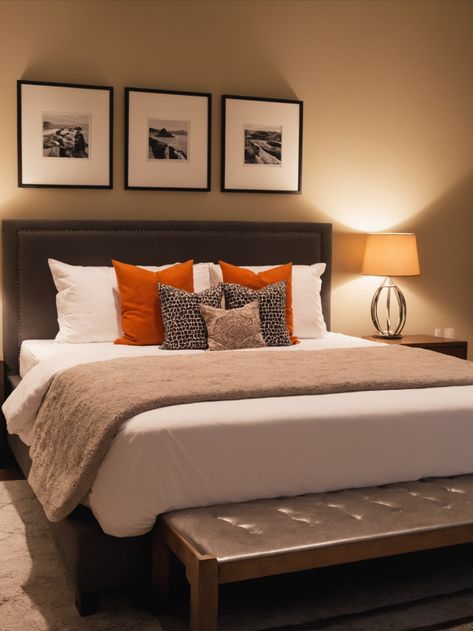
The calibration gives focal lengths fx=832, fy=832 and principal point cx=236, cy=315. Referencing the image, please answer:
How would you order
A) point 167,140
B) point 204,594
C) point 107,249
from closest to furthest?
point 204,594 < point 107,249 < point 167,140

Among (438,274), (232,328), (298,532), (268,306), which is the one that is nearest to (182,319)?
(232,328)

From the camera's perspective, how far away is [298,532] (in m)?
2.43

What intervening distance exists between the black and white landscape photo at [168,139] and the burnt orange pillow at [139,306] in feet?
2.82

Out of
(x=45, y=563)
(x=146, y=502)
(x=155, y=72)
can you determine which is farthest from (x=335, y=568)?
(x=155, y=72)

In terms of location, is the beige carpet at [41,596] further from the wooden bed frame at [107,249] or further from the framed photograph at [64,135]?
the framed photograph at [64,135]

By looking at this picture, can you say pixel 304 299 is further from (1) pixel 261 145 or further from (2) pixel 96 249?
(2) pixel 96 249

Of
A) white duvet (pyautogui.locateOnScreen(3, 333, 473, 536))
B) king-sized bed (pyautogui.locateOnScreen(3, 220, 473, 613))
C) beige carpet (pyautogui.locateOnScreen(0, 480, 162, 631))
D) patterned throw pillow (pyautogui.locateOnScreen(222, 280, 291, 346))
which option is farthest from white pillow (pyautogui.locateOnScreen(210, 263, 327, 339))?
beige carpet (pyautogui.locateOnScreen(0, 480, 162, 631))

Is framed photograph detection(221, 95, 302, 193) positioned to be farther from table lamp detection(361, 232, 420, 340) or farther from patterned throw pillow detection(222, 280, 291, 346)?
patterned throw pillow detection(222, 280, 291, 346)

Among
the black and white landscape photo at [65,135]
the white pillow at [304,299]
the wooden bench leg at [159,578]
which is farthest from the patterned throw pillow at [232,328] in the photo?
the wooden bench leg at [159,578]

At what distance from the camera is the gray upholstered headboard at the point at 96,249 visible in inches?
180

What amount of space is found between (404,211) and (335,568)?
3.11 m

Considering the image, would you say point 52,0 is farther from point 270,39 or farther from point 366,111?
point 366,111

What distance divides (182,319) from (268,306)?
47 centimetres

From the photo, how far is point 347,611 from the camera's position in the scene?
268cm
